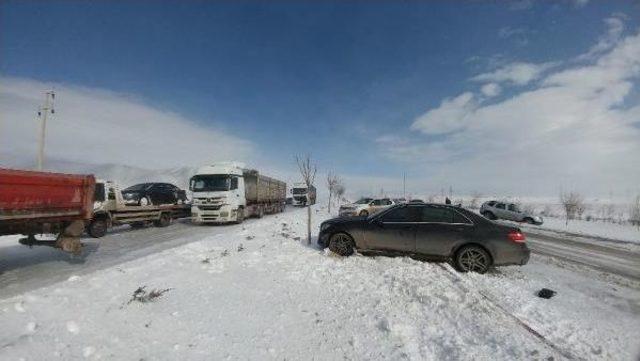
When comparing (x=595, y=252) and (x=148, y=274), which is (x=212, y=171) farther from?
(x=595, y=252)

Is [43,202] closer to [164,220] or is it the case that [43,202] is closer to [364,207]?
[164,220]

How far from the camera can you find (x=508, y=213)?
30.6 metres

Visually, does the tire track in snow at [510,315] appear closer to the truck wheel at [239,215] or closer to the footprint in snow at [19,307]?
the footprint in snow at [19,307]

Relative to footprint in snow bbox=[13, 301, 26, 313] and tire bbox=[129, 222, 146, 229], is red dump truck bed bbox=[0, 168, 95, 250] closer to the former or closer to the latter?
footprint in snow bbox=[13, 301, 26, 313]

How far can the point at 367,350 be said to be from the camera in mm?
4359

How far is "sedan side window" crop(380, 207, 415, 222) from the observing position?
9.30m

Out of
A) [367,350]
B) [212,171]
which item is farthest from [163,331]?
[212,171]

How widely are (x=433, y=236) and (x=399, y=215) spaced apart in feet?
3.28

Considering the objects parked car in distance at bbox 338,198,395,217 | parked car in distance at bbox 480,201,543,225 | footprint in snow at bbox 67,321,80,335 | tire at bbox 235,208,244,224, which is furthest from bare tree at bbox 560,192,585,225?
footprint in snow at bbox 67,321,80,335

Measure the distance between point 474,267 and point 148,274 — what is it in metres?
7.18

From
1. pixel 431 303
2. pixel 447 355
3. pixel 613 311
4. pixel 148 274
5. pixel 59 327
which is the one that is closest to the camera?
pixel 447 355

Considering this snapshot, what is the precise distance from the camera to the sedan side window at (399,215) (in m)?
9.30

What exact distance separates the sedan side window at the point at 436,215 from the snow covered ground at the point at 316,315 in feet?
4.26

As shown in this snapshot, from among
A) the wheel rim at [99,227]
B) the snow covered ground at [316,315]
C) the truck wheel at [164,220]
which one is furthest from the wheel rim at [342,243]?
the truck wheel at [164,220]
